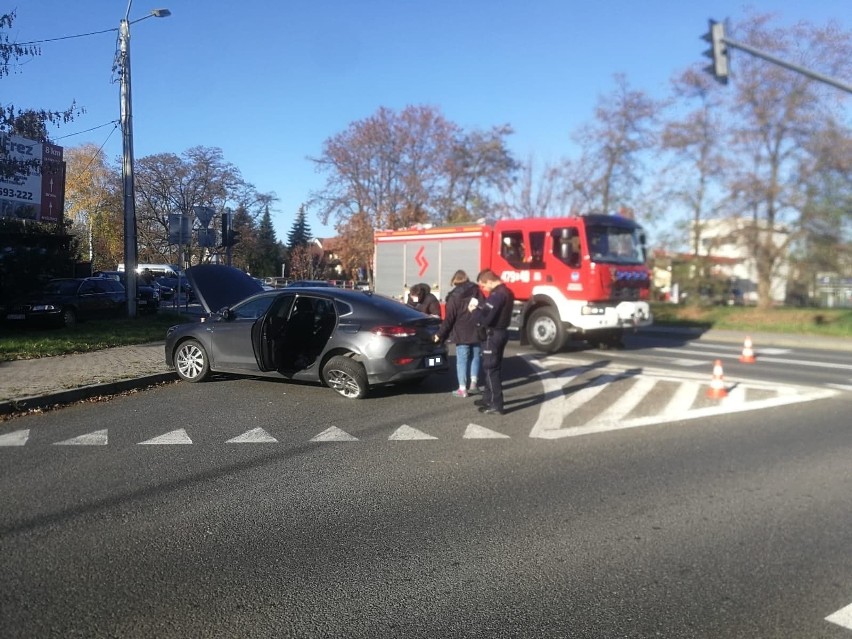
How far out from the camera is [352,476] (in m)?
5.88

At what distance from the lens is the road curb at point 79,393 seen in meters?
8.08

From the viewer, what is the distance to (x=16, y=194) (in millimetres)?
25344

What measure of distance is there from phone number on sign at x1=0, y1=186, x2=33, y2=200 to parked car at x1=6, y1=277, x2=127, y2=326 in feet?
25.5

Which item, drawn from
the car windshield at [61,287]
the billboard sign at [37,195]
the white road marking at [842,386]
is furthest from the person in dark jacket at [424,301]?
the billboard sign at [37,195]

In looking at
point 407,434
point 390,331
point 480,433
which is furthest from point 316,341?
point 480,433

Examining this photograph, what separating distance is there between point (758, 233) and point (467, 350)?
20.7 m

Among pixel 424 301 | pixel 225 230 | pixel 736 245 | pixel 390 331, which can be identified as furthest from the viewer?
pixel 736 245

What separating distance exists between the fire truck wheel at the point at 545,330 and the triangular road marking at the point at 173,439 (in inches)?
363

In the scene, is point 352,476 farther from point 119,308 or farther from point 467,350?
point 119,308

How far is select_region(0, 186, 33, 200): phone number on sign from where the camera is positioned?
24.9 meters

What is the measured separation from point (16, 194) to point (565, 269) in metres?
21.5

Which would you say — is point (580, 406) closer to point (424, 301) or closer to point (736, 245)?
point (424, 301)

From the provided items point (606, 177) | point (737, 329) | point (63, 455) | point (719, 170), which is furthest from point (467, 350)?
point (606, 177)

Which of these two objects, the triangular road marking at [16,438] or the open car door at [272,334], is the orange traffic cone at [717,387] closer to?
the open car door at [272,334]
